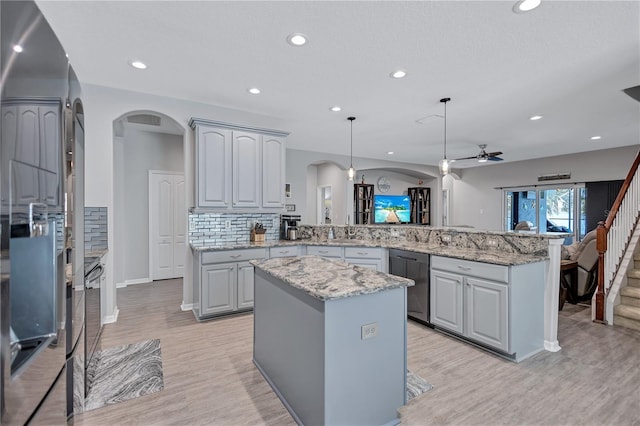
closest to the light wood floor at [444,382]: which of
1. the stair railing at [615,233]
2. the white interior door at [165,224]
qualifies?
the stair railing at [615,233]

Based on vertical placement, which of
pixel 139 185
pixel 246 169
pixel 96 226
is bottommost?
pixel 96 226

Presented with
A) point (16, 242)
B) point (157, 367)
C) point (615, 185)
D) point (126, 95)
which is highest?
point (126, 95)

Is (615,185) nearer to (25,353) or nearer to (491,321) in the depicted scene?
(491,321)

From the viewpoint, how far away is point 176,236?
230 inches

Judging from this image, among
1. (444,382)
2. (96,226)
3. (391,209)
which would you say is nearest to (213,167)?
(96,226)

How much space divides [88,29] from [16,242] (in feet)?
8.29

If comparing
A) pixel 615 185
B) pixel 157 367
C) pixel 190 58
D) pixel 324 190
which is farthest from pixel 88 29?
pixel 615 185

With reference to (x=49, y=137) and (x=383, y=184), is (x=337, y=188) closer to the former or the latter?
(x=383, y=184)

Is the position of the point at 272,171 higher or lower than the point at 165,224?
higher

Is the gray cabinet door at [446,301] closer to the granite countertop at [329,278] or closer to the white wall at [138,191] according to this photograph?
the granite countertop at [329,278]

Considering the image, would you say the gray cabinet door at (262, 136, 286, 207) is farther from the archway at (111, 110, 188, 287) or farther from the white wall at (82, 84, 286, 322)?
the archway at (111, 110, 188, 287)

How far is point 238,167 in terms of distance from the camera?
4074 millimetres

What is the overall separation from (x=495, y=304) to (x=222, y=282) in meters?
2.98

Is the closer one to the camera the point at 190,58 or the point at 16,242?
the point at 16,242
